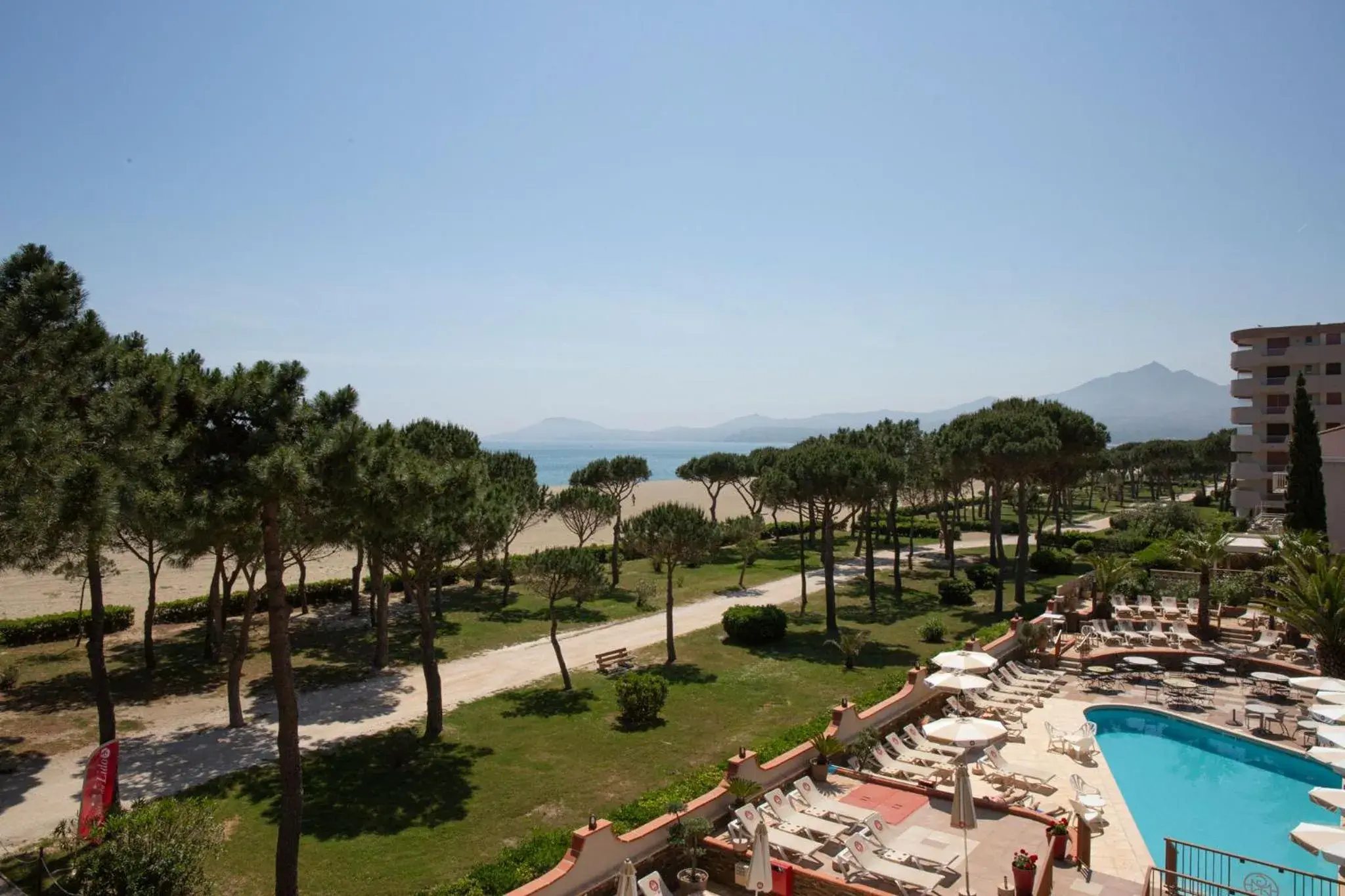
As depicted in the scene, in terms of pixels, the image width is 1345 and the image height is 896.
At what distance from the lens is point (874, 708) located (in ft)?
57.0

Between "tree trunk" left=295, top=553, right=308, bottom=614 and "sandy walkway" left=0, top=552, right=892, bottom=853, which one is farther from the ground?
"tree trunk" left=295, top=553, right=308, bottom=614

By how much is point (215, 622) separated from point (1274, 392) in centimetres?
6436

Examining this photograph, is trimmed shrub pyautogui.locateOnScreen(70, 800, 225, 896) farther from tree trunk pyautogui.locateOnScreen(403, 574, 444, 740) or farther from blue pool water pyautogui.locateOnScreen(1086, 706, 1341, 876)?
blue pool water pyautogui.locateOnScreen(1086, 706, 1341, 876)

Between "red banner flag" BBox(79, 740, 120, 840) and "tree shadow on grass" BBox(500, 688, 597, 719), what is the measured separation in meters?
9.29

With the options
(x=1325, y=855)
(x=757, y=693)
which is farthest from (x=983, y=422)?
(x=1325, y=855)

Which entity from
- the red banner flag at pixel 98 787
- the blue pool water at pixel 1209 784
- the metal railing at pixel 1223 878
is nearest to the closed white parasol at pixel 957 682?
the blue pool water at pixel 1209 784

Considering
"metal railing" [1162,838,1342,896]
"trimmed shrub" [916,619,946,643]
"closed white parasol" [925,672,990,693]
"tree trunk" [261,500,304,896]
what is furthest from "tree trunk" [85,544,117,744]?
"trimmed shrub" [916,619,946,643]

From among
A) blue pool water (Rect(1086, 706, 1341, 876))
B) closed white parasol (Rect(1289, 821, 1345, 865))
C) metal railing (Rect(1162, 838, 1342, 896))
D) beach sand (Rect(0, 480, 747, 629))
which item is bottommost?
blue pool water (Rect(1086, 706, 1341, 876))

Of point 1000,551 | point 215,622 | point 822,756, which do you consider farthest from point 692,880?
point 1000,551

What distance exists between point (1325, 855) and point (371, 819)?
14.9m

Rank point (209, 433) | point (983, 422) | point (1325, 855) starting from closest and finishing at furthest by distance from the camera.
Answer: point (1325, 855) → point (209, 433) → point (983, 422)

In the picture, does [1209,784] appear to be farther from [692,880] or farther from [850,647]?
[692,880]

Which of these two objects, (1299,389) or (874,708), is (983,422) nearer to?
(1299,389)

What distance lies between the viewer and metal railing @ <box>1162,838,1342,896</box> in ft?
33.2
